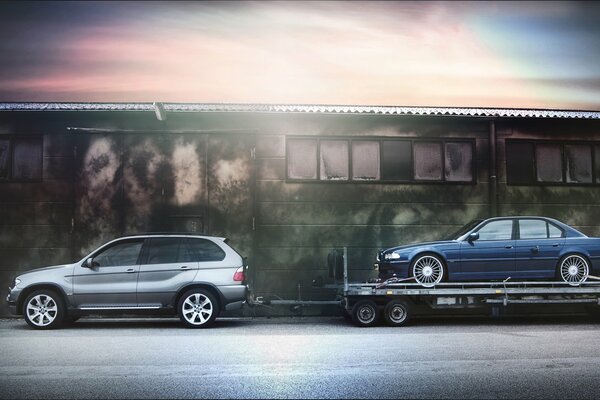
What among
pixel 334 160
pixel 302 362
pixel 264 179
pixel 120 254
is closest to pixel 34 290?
pixel 120 254

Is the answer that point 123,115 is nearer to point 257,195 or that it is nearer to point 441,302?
point 257,195

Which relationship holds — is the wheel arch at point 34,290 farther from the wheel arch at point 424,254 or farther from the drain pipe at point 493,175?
the drain pipe at point 493,175

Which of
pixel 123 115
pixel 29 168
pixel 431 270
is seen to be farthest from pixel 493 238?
pixel 29 168

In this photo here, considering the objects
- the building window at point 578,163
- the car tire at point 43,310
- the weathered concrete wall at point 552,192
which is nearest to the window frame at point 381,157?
the weathered concrete wall at point 552,192

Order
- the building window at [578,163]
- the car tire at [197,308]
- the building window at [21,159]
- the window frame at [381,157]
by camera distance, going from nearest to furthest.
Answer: the car tire at [197,308] → the building window at [21,159] → the window frame at [381,157] → the building window at [578,163]

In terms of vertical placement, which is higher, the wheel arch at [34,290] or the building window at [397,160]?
the building window at [397,160]

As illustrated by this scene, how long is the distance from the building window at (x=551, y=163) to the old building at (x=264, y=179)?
0.13 meters

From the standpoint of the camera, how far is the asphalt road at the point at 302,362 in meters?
6.30

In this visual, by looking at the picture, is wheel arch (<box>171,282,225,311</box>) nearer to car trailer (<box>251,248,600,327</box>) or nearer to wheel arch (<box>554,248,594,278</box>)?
car trailer (<box>251,248,600,327</box>)

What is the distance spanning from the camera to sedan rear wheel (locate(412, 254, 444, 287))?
1264 cm

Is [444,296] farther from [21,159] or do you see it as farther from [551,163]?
[21,159]

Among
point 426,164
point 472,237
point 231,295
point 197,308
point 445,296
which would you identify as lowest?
point 197,308

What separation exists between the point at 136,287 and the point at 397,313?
5.37 m

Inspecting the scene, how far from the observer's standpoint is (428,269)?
12.7 metres
